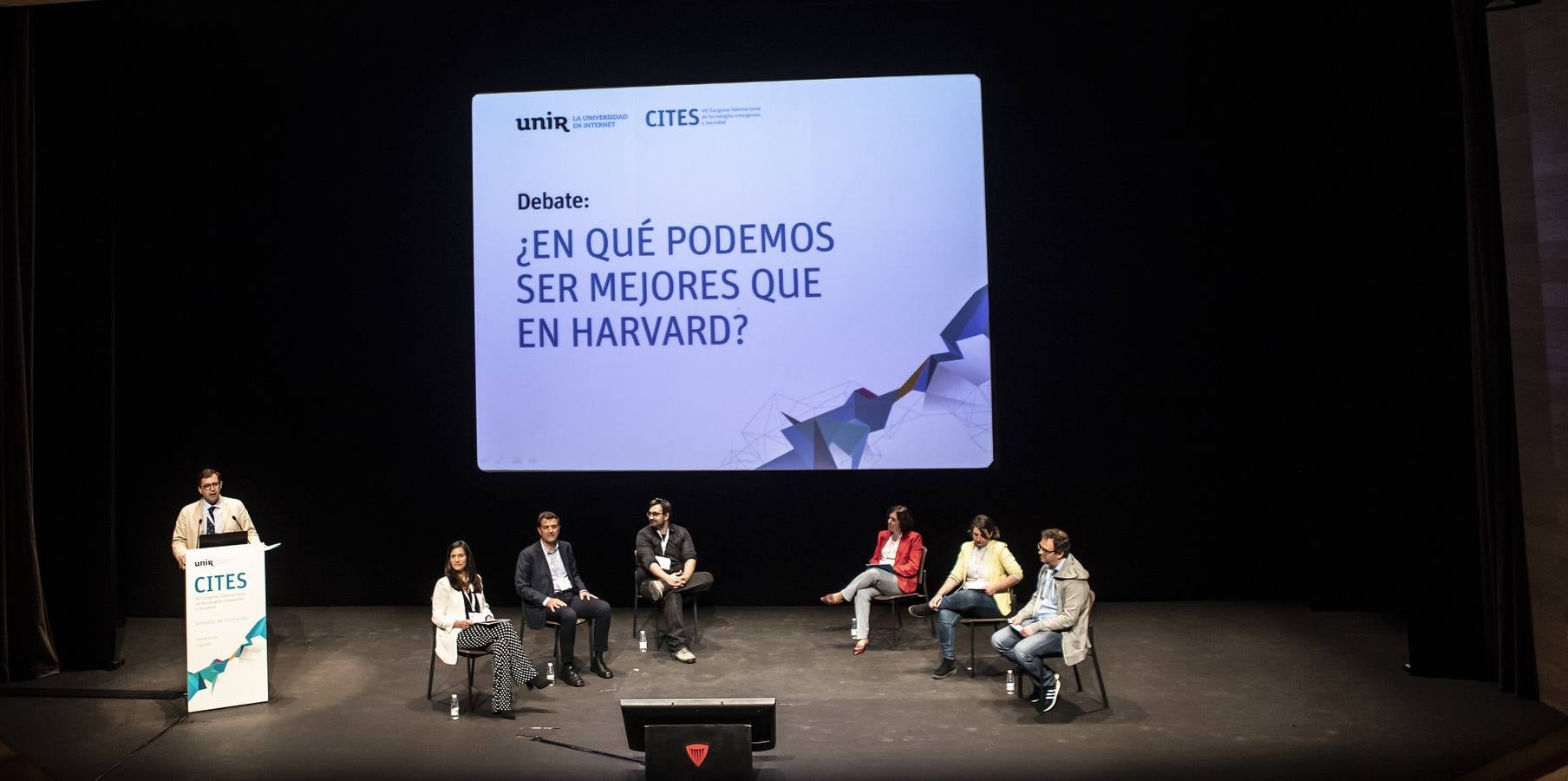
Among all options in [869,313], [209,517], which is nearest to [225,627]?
[209,517]

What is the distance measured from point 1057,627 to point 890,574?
1.42 m

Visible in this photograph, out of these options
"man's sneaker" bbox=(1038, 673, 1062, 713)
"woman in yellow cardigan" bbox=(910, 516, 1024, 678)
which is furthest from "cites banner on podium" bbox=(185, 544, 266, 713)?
"man's sneaker" bbox=(1038, 673, 1062, 713)

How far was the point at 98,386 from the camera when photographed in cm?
628

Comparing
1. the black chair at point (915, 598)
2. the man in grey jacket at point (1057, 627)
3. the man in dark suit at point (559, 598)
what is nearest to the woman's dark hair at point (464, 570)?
the man in dark suit at point (559, 598)

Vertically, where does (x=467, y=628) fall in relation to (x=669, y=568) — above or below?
below

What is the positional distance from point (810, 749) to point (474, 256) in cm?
388

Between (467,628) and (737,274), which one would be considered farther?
(737,274)

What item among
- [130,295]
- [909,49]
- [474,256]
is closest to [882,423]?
[909,49]

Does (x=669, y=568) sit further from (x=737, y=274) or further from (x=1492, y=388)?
(x=1492, y=388)

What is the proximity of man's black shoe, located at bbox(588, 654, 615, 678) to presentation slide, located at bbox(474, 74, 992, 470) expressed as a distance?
4.77ft

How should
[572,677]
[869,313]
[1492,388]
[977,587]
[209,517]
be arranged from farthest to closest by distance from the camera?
[869,313]
[209,517]
[977,587]
[572,677]
[1492,388]

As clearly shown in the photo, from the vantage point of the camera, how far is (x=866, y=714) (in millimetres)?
5309

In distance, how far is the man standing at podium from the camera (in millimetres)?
6156

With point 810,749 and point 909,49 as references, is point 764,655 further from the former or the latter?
point 909,49
